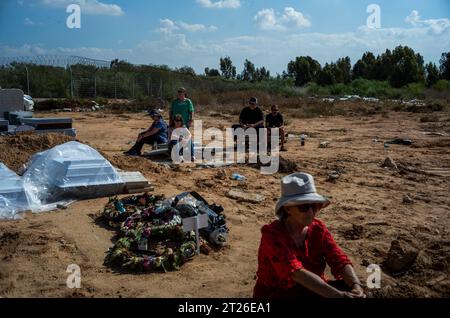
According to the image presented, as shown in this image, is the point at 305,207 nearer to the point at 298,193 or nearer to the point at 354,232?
the point at 298,193

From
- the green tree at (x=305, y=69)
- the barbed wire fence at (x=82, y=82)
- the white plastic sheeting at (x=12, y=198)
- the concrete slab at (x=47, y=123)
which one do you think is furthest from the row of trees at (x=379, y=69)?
the white plastic sheeting at (x=12, y=198)

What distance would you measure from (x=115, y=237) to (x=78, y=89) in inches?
926

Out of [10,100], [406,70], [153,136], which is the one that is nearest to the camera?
[153,136]

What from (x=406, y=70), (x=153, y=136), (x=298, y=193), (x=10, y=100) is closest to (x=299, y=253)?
(x=298, y=193)

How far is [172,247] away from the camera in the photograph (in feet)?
15.8

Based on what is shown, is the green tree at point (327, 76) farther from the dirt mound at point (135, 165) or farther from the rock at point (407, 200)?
the rock at point (407, 200)

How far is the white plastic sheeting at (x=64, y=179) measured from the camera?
6168 mm

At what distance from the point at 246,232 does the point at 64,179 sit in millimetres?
2775

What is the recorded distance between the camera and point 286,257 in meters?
2.71

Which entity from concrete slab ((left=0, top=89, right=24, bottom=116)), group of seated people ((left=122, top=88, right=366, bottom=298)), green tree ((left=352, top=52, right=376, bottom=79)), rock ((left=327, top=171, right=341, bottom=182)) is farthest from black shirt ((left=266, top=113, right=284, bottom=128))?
green tree ((left=352, top=52, right=376, bottom=79))

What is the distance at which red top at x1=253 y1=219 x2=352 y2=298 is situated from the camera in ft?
8.92

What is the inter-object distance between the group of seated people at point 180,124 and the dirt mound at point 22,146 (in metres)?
1.85

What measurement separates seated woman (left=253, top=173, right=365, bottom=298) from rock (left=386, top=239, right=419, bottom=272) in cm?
172
